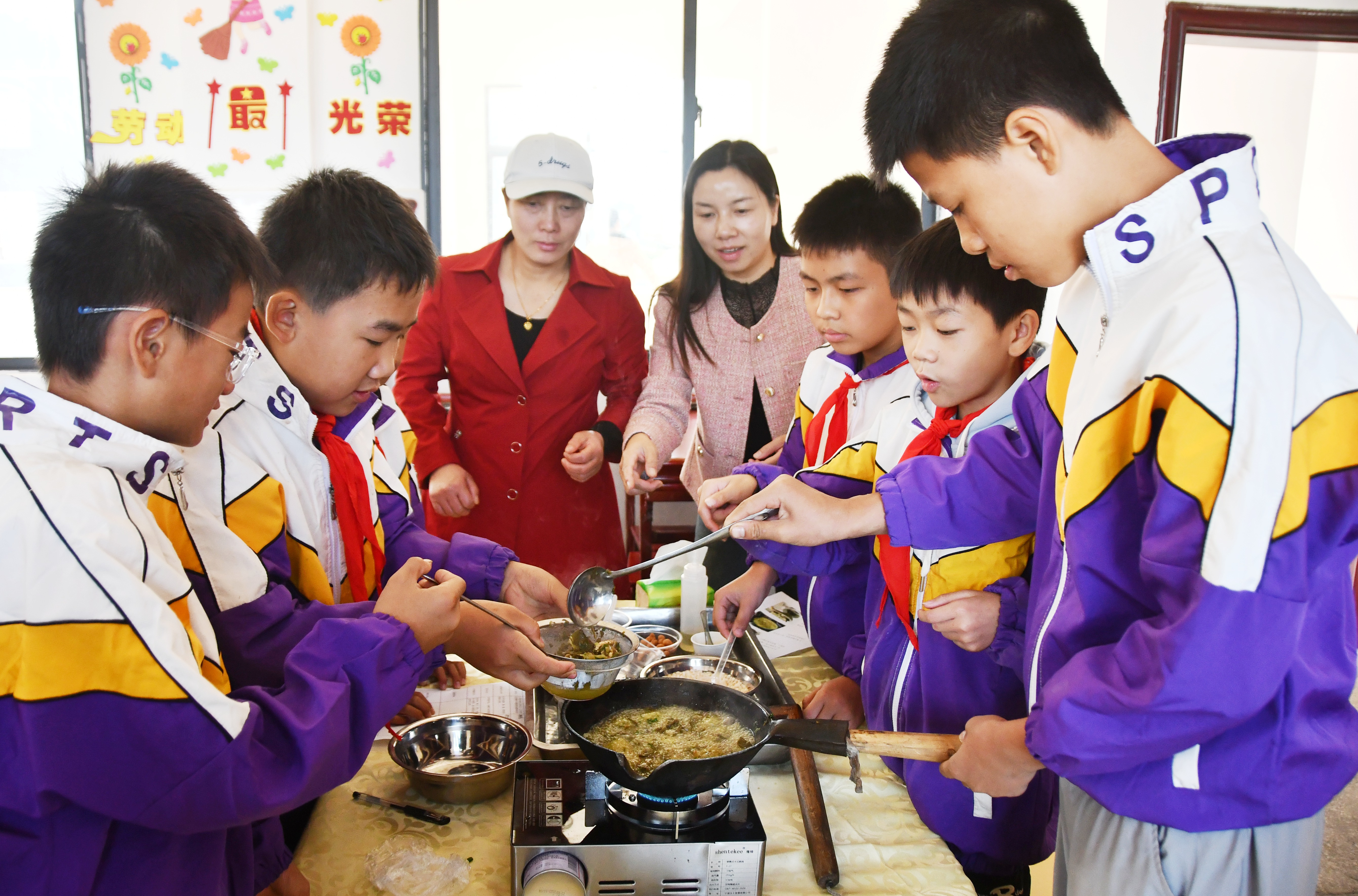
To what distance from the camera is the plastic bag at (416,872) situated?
1.15m

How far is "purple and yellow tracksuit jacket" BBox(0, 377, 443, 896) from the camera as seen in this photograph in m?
0.87

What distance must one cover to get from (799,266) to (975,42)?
5.90 ft

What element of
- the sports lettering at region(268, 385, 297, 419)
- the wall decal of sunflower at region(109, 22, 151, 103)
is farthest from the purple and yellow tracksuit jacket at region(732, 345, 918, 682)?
the wall decal of sunflower at region(109, 22, 151, 103)

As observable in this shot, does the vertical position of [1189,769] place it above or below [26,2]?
below

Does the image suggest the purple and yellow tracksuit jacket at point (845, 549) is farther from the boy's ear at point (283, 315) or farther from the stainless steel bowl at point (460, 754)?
the boy's ear at point (283, 315)

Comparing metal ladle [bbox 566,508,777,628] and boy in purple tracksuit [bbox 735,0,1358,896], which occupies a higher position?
boy in purple tracksuit [bbox 735,0,1358,896]

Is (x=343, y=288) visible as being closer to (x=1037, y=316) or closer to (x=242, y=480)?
(x=242, y=480)

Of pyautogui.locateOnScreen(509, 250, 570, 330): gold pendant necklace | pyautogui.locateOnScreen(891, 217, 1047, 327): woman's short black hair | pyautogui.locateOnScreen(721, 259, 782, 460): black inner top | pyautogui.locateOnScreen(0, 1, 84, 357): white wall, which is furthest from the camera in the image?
pyautogui.locateOnScreen(0, 1, 84, 357): white wall

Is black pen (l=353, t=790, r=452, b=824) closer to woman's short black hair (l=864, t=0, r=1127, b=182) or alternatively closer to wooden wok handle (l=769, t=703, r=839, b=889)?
wooden wok handle (l=769, t=703, r=839, b=889)

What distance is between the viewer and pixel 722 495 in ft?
6.08

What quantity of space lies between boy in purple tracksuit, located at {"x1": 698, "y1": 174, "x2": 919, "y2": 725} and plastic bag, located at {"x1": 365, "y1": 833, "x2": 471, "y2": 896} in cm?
77

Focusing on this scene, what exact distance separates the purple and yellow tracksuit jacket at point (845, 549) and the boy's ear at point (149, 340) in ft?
3.63

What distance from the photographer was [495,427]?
3.04 meters

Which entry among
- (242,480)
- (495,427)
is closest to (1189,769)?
(242,480)
